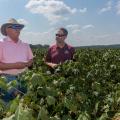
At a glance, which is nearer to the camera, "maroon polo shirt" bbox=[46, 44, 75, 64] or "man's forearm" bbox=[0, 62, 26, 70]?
"man's forearm" bbox=[0, 62, 26, 70]

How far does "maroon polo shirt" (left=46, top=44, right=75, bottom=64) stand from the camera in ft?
23.4

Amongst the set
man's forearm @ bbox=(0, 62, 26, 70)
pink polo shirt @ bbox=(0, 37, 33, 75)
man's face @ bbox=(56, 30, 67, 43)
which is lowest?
man's forearm @ bbox=(0, 62, 26, 70)

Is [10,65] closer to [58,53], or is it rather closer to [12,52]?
[12,52]

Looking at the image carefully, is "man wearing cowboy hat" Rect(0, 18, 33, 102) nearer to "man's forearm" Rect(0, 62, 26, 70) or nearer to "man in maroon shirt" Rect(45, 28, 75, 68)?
"man's forearm" Rect(0, 62, 26, 70)

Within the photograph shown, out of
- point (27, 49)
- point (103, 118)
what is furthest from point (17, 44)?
point (103, 118)

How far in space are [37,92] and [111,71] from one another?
8.63m

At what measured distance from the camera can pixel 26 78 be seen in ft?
13.8

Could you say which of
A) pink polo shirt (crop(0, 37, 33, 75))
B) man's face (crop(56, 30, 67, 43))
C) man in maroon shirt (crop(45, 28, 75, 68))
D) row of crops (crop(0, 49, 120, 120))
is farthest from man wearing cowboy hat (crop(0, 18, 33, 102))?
man in maroon shirt (crop(45, 28, 75, 68))

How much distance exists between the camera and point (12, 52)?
5.62 m

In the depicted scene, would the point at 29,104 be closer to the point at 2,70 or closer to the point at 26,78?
the point at 26,78

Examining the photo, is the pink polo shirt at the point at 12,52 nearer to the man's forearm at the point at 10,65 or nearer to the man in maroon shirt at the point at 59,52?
the man's forearm at the point at 10,65

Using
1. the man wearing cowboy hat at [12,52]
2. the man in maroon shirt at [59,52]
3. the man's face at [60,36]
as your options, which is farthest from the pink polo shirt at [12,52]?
the man in maroon shirt at [59,52]

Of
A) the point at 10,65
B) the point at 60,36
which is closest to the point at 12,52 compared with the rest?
the point at 10,65

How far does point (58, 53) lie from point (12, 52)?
5.27 ft
